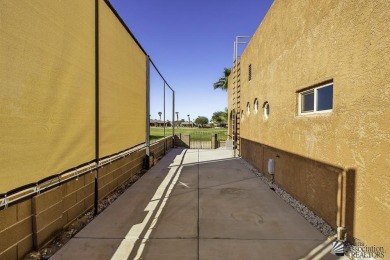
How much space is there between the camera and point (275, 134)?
8.00 m

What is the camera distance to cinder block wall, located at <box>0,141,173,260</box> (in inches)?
127

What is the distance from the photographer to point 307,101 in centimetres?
592

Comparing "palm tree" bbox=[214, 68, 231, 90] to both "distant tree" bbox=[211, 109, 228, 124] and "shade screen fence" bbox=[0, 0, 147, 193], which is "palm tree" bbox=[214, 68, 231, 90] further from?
"shade screen fence" bbox=[0, 0, 147, 193]

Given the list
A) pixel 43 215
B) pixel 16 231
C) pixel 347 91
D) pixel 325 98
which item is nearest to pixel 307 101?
pixel 325 98

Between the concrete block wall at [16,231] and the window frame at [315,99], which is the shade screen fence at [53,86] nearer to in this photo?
the concrete block wall at [16,231]

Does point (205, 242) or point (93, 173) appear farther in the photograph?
point (93, 173)

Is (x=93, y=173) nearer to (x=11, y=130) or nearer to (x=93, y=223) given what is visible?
(x=93, y=223)

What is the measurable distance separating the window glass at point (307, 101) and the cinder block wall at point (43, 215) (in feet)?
16.6

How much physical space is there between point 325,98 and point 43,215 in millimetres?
5381

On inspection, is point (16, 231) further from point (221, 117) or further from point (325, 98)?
point (221, 117)

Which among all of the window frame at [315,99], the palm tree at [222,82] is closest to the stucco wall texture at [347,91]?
the window frame at [315,99]

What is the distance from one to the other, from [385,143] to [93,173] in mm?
5340

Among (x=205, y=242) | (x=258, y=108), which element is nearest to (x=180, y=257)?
(x=205, y=242)

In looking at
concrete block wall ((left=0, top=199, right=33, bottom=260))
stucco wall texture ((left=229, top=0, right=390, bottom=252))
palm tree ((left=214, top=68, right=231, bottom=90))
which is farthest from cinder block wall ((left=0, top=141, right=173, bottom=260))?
palm tree ((left=214, top=68, right=231, bottom=90))
